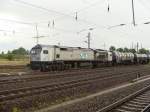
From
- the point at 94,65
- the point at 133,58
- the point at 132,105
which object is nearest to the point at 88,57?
the point at 94,65

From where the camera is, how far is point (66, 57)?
40.9 m

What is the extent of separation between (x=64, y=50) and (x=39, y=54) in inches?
207

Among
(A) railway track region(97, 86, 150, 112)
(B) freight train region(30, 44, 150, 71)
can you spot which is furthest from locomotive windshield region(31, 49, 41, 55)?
(A) railway track region(97, 86, 150, 112)

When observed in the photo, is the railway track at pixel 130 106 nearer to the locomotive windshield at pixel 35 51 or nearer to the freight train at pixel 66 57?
the freight train at pixel 66 57

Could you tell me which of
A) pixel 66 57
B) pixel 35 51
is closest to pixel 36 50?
pixel 35 51

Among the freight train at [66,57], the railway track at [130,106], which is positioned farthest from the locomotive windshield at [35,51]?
the railway track at [130,106]

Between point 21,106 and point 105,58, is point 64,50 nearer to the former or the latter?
point 105,58

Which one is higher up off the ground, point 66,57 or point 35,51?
point 35,51

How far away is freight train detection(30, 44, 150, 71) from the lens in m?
36.6

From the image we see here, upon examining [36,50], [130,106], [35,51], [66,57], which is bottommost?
[130,106]

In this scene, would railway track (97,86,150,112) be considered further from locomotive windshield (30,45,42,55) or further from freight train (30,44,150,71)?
locomotive windshield (30,45,42,55)

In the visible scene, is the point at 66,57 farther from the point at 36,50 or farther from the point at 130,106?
the point at 130,106

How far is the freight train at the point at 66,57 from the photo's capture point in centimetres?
3656

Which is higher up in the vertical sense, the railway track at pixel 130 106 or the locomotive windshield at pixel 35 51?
the locomotive windshield at pixel 35 51
